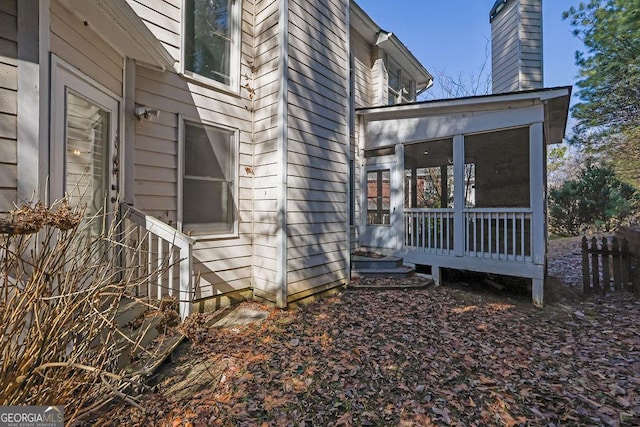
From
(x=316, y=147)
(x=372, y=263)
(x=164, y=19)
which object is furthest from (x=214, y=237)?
(x=372, y=263)

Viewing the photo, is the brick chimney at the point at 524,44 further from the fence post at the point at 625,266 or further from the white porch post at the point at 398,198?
the fence post at the point at 625,266

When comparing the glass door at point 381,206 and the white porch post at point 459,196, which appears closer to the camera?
the white porch post at point 459,196

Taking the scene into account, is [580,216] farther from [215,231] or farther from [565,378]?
[215,231]

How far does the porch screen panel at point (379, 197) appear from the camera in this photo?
270 inches

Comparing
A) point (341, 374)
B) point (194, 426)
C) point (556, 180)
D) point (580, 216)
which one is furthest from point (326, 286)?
point (556, 180)

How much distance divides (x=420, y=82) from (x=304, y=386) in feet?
34.1

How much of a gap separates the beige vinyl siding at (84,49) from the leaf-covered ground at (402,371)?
2.81m

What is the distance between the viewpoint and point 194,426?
214cm

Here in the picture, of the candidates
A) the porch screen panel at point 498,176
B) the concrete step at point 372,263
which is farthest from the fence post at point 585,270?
the concrete step at point 372,263

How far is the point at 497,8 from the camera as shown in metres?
9.59

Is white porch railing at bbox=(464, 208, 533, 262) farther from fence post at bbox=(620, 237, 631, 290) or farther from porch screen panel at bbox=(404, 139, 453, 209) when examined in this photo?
porch screen panel at bbox=(404, 139, 453, 209)

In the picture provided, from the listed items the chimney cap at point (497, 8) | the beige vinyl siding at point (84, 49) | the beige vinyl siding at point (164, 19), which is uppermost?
the chimney cap at point (497, 8)

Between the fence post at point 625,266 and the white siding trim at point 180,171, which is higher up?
the white siding trim at point 180,171

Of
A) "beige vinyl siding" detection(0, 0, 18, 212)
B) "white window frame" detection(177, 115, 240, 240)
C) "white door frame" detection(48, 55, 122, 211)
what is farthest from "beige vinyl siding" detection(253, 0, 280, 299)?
"beige vinyl siding" detection(0, 0, 18, 212)
